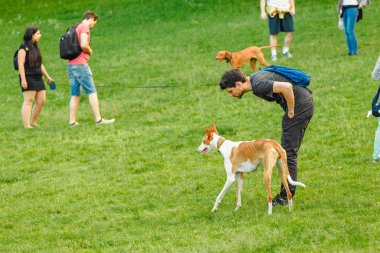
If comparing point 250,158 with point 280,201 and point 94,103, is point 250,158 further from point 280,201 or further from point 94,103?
point 94,103

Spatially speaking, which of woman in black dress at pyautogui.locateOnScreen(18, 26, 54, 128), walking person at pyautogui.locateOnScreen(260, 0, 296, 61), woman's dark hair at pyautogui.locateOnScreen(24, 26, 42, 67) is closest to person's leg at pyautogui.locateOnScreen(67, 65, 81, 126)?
woman in black dress at pyautogui.locateOnScreen(18, 26, 54, 128)

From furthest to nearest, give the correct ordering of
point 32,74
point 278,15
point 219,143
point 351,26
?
point 278,15 < point 351,26 < point 32,74 < point 219,143

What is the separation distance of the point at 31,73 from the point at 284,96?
7.35 m

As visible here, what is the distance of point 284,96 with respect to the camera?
8.13 metres

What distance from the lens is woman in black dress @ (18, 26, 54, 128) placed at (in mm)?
14211

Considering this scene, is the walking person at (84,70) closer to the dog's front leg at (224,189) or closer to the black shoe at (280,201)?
the dog's front leg at (224,189)

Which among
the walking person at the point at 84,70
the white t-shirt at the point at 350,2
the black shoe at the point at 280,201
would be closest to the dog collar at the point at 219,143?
the black shoe at the point at 280,201

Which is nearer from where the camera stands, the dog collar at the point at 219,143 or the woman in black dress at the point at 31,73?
the dog collar at the point at 219,143

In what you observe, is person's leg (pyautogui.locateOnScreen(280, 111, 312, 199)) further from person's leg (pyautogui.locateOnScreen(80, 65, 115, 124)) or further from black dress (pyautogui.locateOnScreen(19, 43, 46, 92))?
black dress (pyautogui.locateOnScreen(19, 43, 46, 92))

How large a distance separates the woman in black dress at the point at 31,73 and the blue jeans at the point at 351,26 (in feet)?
21.5

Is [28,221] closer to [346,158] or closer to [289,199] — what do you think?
[289,199]

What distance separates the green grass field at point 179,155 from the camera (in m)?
8.14

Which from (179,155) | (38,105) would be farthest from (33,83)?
(179,155)

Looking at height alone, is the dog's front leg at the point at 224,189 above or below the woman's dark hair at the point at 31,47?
below
